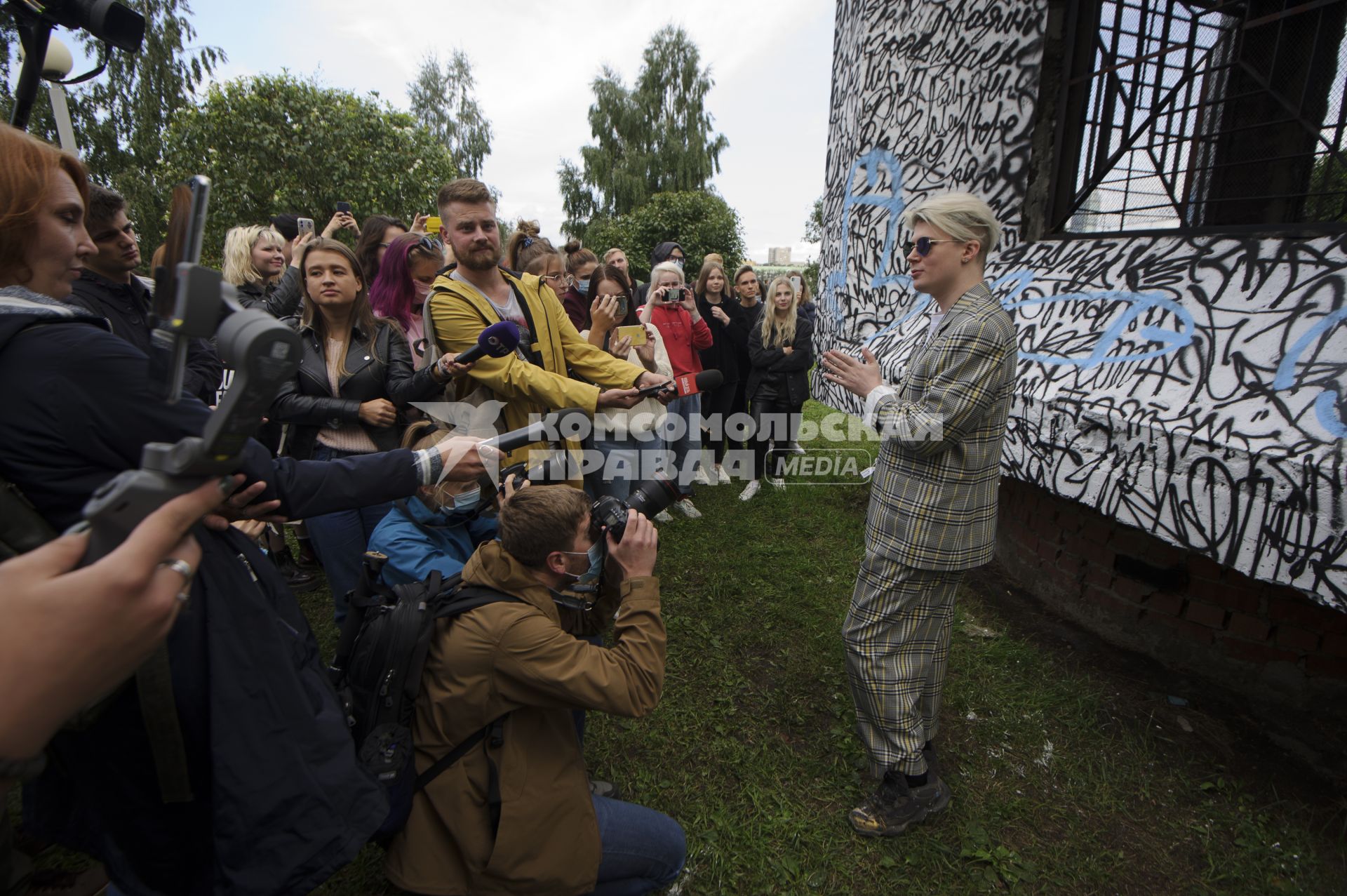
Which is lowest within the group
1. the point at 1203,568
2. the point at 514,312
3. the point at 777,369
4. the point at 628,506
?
the point at 1203,568

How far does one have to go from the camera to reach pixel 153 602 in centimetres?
75

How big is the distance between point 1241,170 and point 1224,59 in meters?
0.69

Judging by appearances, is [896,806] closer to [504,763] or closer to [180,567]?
[504,763]

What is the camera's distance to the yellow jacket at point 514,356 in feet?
9.19

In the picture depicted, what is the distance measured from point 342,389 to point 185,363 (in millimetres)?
2384

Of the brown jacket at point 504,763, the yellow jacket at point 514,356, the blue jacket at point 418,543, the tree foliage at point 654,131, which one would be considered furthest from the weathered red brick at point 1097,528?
the tree foliage at point 654,131

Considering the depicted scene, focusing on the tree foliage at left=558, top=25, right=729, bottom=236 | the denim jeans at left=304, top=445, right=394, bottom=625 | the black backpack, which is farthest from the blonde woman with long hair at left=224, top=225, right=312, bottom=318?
the tree foliage at left=558, top=25, right=729, bottom=236

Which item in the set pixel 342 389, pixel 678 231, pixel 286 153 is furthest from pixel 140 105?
pixel 342 389

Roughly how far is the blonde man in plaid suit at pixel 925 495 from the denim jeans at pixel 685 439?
10.2ft

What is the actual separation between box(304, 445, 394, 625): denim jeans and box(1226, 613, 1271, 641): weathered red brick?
Result: 380 cm

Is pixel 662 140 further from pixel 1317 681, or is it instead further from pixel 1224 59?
pixel 1317 681

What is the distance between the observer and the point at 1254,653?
295 centimetres

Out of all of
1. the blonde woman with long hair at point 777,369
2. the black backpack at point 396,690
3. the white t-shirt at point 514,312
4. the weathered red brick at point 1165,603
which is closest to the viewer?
the black backpack at point 396,690

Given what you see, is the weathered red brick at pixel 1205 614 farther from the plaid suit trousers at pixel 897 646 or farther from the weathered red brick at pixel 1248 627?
the plaid suit trousers at pixel 897 646
